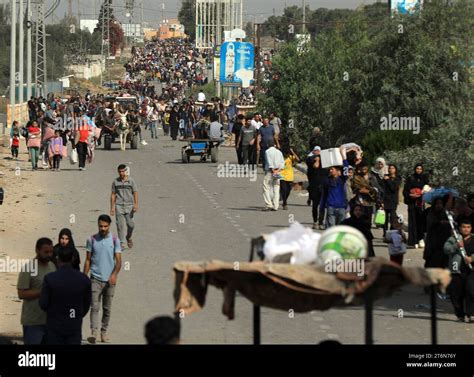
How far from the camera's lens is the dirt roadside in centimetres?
1608

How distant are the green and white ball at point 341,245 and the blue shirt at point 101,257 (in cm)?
723

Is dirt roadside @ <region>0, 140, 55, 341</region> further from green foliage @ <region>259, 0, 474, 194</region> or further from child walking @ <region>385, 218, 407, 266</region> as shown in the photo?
green foliage @ <region>259, 0, 474, 194</region>

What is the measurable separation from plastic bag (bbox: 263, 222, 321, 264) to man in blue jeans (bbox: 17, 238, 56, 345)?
16.1 ft

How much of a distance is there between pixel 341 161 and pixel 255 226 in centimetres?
233

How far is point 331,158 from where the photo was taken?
77.3 ft

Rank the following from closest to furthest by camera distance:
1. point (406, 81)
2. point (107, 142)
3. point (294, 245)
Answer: point (294, 245) → point (406, 81) → point (107, 142)

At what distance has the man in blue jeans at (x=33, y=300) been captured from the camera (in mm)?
11938

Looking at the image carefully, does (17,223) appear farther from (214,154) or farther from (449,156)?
(214,154)

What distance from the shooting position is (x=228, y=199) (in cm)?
2988

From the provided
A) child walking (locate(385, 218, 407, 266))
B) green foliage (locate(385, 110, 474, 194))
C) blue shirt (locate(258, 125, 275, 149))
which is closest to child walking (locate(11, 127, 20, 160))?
blue shirt (locate(258, 125, 275, 149))

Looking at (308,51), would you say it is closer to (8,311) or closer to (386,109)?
(386,109)

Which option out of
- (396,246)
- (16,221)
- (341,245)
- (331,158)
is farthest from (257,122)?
(341,245)

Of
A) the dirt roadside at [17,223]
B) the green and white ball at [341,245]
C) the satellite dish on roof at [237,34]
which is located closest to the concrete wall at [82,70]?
the satellite dish on roof at [237,34]

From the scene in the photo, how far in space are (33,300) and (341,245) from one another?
5.49 meters
